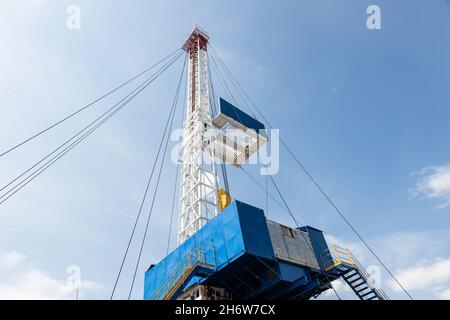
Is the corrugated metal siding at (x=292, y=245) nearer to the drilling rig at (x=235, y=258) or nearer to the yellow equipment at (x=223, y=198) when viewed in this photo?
the drilling rig at (x=235, y=258)

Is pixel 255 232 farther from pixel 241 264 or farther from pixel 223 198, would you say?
pixel 223 198

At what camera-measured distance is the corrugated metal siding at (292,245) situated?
51.1ft

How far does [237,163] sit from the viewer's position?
24344 millimetres

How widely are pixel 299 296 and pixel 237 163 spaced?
10.8m

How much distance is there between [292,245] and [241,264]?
3.32 meters

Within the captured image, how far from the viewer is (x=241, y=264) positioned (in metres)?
14.7

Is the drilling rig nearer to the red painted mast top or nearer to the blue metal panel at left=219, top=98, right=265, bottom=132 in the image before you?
the blue metal panel at left=219, top=98, right=265, bottom=132

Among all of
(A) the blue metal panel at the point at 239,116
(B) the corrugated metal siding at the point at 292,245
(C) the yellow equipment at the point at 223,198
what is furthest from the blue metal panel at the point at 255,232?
(A) the blue metal panel at the point at 239,116

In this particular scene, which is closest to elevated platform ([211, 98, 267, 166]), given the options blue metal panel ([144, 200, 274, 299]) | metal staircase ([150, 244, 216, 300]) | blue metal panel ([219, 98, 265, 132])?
blue metal panel ([219, 98, 265, 132])

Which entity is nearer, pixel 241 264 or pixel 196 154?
pixel 241 264

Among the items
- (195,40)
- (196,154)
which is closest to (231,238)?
(196,154)
